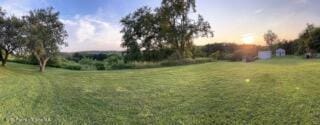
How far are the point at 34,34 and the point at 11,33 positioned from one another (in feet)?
7.33

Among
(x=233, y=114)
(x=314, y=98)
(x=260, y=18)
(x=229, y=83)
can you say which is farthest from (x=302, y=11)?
(x=233, y=114)

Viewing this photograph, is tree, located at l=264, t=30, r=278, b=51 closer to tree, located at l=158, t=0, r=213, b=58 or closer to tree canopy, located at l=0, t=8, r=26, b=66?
tree, located at l=158, t=0, r=213, b=58

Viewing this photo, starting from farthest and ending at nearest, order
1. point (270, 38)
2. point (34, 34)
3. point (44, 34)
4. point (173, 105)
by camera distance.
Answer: point (270, 38) → point (44, 34) → point (34, 34) → point (173, 105)

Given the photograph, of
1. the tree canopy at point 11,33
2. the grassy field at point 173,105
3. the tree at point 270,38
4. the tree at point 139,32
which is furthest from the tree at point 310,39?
the grassy field at point 173,105

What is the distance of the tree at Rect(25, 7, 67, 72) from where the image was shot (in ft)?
77.7

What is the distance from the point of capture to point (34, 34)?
23688 millimetres

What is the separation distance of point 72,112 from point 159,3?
97.3ft

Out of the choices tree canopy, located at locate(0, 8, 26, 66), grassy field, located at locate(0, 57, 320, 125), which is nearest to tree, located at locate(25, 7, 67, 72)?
tree canopy, located at locate(0, 8, 26, 66)

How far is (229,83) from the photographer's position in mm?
10977

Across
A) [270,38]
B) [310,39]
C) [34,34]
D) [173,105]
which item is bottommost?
[173,105]

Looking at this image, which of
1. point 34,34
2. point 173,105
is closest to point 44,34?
point 34,34

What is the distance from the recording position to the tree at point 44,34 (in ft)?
77.7

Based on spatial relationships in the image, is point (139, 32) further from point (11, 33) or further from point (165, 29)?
point (11, 33)

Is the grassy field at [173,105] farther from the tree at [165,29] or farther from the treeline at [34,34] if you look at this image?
the tree at [165,29]
